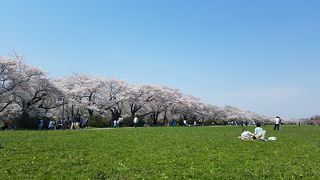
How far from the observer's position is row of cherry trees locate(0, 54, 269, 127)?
65.0 metres

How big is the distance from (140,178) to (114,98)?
88.9m

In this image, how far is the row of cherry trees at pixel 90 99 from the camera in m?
65.0

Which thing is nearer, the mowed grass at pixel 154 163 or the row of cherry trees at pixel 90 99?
the mowed grass at pixel 154 163

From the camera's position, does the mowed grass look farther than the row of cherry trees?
No

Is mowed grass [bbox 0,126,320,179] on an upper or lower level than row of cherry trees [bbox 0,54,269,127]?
lower

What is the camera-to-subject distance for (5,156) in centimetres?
1727

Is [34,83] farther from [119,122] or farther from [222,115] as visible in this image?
[222,115]

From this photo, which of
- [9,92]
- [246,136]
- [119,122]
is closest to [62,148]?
[246,136]

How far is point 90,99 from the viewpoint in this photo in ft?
315

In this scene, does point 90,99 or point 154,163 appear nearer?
point 154,163

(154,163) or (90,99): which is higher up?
(90,99)

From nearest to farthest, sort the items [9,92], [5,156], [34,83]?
1. [5,156]
2. [9,92]
3. [34,83]

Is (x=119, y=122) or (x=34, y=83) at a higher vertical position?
(x=34, y=83)

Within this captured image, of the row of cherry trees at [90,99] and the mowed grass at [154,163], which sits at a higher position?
the row of cherry trees at [90,99]
